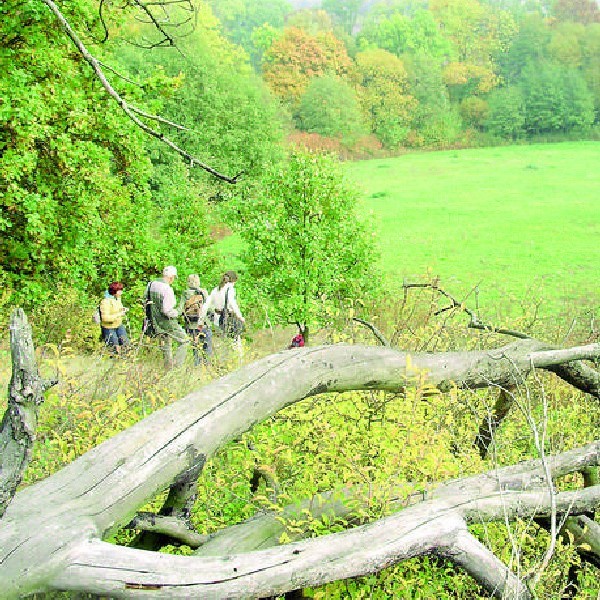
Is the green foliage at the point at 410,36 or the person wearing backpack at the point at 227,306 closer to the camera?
the person wearing backpack at the point at 227,306

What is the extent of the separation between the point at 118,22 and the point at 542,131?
219ft

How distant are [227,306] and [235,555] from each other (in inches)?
305

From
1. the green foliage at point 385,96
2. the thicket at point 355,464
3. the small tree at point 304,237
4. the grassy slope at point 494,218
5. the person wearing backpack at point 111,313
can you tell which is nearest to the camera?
the thicket at point 355,464

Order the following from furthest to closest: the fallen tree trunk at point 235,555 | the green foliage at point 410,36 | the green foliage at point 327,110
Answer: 1. the green foliage at point 410,36
2. the green foliage at point 327,110
3. the fallen tree trunk at point 235,555

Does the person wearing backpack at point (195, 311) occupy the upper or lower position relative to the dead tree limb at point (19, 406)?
lower

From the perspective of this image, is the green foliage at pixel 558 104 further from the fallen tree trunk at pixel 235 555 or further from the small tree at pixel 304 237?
the fallen tree trunk at pixel 235 555

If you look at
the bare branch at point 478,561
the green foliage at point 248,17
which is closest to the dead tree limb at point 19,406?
the bare branch at point 478,561

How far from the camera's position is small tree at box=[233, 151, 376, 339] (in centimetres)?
1667

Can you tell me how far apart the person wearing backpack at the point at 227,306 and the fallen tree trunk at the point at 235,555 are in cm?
634

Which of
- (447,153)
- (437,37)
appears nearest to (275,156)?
(447,153)

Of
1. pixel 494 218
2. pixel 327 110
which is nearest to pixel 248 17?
pixel 327 110

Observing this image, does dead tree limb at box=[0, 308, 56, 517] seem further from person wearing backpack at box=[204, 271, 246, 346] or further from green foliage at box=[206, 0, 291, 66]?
green foliage at box=[206, 0, 291, 66]

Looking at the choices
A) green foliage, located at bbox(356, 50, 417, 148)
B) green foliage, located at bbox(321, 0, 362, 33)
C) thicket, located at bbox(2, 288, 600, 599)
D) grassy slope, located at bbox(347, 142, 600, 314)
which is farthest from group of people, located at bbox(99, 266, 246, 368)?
green foliage, located at bbox(321, 0, 362, 33)

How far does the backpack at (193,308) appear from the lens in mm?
10805
